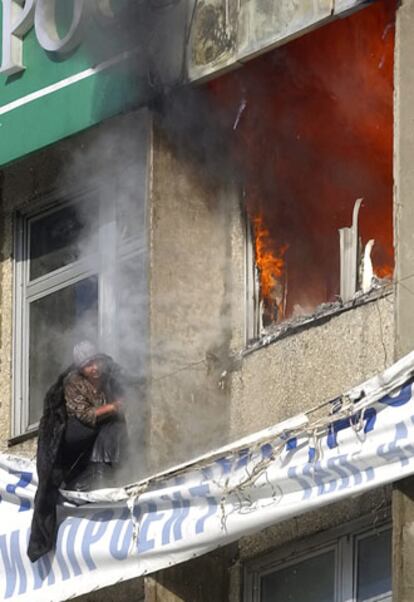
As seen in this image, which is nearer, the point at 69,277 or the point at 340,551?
the point at 340,551

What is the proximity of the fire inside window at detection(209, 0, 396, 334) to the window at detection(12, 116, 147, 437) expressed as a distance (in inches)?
31.0

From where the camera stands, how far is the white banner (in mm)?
11680

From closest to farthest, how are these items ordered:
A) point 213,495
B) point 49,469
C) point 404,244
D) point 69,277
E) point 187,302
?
1. point 404,244
2. point 213,495
3. point 49,469
4. point 187,302
5. point 69,277

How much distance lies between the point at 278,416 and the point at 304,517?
70 centimetres

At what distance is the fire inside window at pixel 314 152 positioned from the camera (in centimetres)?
1377

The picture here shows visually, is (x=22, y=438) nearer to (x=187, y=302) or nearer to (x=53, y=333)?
(x=53, y=333)

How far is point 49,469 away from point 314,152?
2603 mm

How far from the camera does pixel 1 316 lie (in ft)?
53.1

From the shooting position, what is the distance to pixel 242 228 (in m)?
14.6

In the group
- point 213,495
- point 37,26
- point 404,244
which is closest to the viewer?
point 404,244

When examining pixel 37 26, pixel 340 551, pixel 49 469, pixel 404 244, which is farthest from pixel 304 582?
pixel 37 26

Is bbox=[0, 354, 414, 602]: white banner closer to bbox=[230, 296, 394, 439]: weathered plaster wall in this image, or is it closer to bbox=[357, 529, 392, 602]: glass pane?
bbox=[230, 296, 394, 439]: weathered plaster wall

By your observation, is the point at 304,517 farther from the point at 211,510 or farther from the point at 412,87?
the point at 412,87

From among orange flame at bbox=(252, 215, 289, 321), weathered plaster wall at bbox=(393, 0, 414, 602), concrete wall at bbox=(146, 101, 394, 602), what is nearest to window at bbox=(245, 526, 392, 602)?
concrete wall at bbox=(146, 101, 394, 602)
